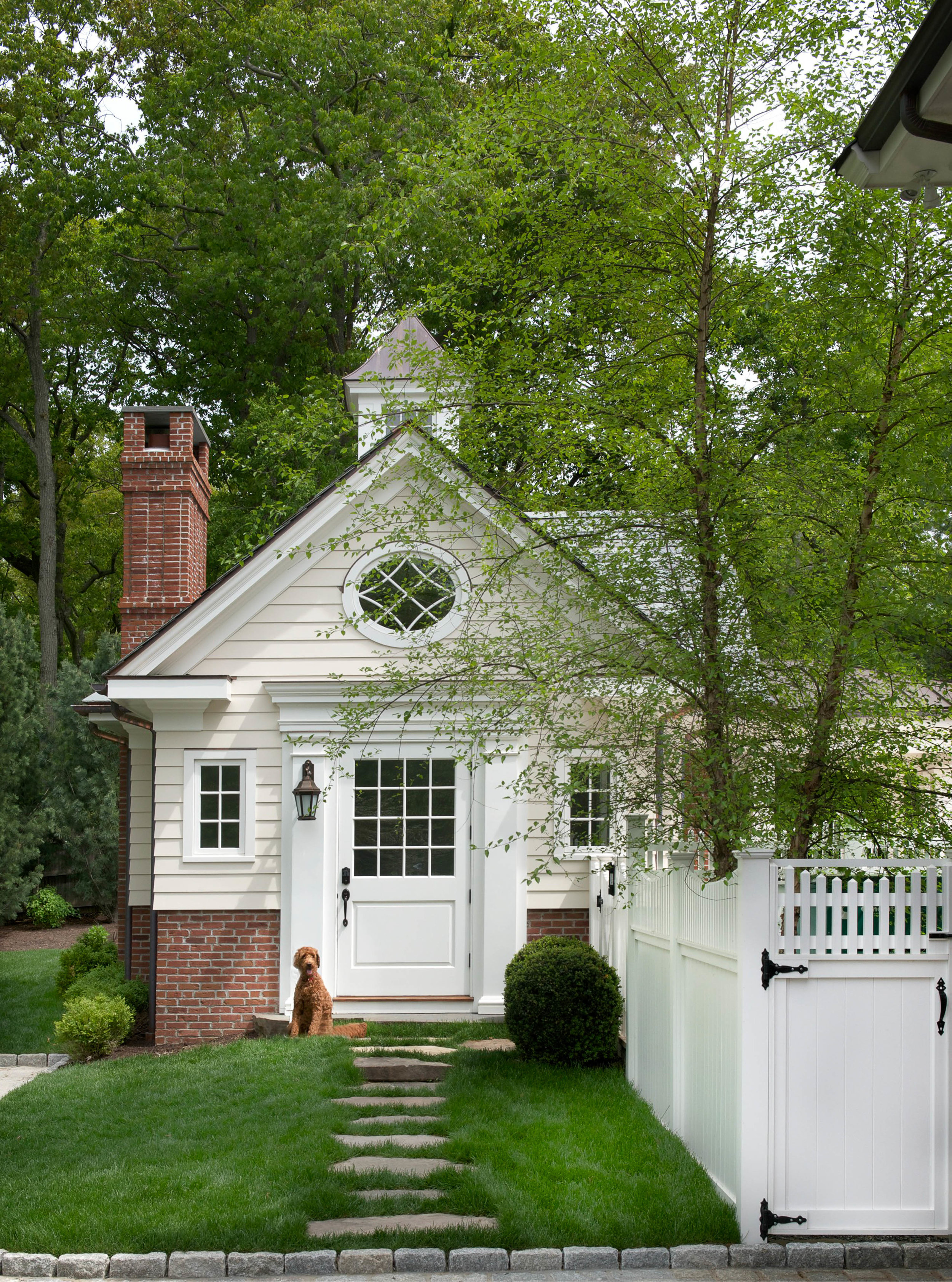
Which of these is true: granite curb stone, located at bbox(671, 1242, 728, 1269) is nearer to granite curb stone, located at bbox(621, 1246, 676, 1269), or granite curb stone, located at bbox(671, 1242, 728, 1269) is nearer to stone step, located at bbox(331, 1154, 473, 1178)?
granite curb stone, located at bbox(621, 1246, 676, 1269)

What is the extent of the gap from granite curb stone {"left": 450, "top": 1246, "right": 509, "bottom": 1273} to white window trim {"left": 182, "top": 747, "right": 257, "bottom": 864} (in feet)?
19.6

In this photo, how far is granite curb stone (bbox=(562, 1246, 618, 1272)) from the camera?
5.16 m

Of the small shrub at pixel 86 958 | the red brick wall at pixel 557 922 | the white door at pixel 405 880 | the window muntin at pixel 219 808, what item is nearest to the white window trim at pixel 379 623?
the white door at pixel 405 880

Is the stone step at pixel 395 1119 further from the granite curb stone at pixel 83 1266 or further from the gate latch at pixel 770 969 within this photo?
the gate latch at pixel 770 969

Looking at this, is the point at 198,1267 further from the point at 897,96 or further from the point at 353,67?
the point at 353,67

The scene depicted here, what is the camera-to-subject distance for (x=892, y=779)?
6180mm

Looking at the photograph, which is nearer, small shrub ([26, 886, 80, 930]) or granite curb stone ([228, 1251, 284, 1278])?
granite curb stone ([228, 1251, 284, 1278])

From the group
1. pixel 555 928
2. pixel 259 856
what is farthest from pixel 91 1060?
pixel 555 928

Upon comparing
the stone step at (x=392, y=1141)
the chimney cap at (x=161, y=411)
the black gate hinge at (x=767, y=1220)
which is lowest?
the stone step at (x=392, y=1141)

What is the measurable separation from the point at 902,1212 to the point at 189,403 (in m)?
22.8

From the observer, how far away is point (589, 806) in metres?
9.57

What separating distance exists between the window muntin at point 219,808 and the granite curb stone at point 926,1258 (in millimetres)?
6965

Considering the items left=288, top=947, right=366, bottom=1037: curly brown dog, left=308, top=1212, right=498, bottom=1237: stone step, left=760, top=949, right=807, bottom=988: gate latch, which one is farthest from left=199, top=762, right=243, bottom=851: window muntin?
left=760, top=949, right=807, bottom=988: gate latch

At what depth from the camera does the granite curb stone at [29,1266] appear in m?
5.12
